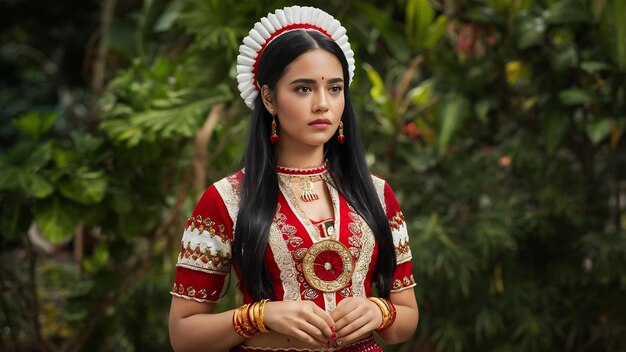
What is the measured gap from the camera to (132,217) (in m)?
3.85

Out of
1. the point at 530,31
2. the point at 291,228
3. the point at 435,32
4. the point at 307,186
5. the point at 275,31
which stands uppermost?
the point at 435,32

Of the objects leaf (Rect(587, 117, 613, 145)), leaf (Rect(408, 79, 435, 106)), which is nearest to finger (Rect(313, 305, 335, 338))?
leaf (Rect(587, 117, 613, 145))

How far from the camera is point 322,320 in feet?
6.29

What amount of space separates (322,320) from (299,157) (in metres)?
0.45

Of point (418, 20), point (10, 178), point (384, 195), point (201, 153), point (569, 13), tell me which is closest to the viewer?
point (384, 195)

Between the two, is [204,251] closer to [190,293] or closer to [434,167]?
[190,293]

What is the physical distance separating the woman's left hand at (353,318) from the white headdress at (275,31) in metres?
0.59

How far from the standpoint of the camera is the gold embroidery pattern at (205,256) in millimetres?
2078

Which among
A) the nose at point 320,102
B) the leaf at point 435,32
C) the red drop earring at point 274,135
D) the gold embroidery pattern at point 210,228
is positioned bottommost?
the gold embroidery pattern at point 210,228

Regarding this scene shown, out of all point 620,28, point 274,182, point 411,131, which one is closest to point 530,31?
point 620,28

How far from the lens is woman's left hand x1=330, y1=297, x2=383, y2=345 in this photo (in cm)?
195

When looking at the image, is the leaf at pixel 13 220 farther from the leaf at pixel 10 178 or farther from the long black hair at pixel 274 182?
the long black hair at pixel 274 182

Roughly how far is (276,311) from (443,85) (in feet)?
9.04

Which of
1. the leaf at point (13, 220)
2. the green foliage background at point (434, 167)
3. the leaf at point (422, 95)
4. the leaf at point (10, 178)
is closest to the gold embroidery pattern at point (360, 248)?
the green foliage background at point (434, 167)
